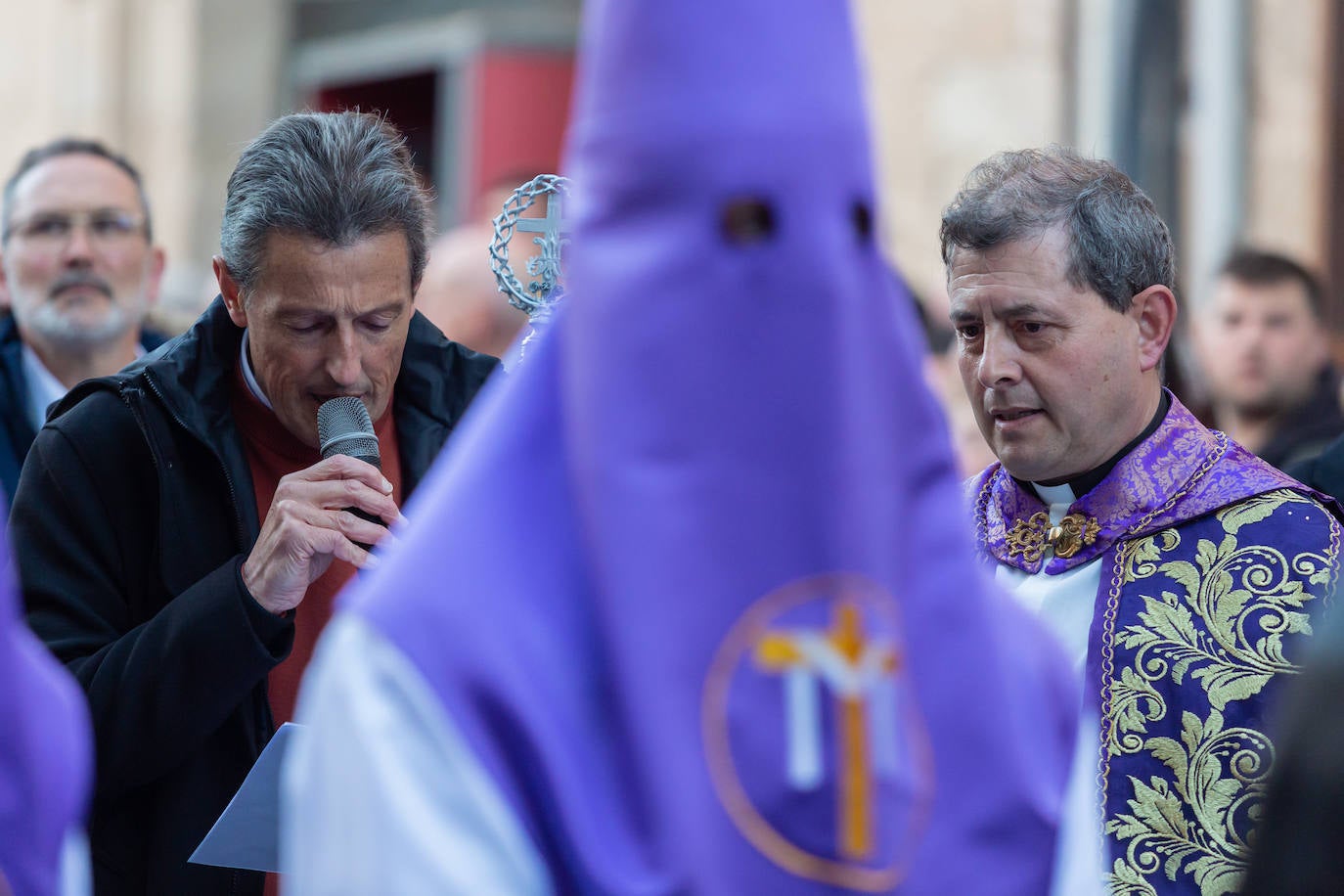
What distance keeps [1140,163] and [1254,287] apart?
1.80 meters

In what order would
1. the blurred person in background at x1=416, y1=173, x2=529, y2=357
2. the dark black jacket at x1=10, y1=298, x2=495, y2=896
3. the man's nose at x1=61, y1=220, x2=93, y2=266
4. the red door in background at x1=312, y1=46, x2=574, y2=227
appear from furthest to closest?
1. the red door in background at x1=312, y1=46, x2=574, y2=227
2. the blurred person in background at x1=416, y1=173, x2=529, y2=357
3. the man's nose at x1=61, y1=220, x2=93, y2=266
4. the dark black jacket at x1=10, y1=298, x2=495, y2=896

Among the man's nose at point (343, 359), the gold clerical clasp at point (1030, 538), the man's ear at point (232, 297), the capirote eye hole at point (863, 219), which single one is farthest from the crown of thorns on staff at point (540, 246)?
the capirote eye hole at point (863, 219)

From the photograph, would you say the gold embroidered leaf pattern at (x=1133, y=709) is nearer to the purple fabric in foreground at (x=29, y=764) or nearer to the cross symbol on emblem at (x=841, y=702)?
the cross symbol on emblem at (x=841, y=702)

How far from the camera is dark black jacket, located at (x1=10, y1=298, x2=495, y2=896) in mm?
2787

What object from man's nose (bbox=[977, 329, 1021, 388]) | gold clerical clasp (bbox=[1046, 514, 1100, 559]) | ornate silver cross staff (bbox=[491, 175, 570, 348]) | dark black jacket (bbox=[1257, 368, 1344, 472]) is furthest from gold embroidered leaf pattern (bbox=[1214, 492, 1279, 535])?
dark black jacket (bbox=[1257, 368, 1344, 472])

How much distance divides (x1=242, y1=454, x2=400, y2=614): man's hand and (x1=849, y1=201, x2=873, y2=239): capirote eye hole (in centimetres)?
118

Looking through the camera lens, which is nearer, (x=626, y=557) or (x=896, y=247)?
(x=626, y=557)

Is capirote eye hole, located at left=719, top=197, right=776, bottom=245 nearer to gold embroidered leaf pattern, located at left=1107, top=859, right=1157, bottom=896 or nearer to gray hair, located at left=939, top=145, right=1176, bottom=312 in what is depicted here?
gray hair, located at left=939, top=145, right=1176, bottom=312

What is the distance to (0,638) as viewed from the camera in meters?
1.83

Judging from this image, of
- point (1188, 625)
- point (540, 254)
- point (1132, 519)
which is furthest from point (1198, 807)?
point (540, 254)

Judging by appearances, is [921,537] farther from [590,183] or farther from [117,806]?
[117,806]

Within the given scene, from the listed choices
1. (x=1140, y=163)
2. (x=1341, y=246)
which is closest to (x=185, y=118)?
(x=1140, y=163)

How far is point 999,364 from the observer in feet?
10.5

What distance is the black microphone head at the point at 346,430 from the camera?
298cm
